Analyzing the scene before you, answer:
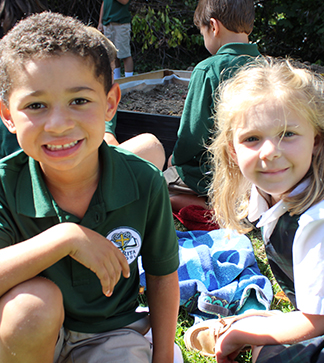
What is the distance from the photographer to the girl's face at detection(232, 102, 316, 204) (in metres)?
1.29

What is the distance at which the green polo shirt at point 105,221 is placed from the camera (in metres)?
1.20

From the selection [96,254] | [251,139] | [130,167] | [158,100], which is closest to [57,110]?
[130,167]

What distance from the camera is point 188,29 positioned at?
25.9 ft

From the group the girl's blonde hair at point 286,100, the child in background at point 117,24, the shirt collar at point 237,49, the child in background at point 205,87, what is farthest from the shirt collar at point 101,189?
the child in background at point 117,24

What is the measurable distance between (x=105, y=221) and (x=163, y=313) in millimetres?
422

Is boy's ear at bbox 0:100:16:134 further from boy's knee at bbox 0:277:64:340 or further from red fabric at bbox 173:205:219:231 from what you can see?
red fabric at bbox 173:205:219:231

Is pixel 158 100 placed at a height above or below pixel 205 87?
below

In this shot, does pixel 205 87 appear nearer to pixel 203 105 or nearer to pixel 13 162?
pixel 203 105

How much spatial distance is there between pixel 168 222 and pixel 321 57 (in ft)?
25.9

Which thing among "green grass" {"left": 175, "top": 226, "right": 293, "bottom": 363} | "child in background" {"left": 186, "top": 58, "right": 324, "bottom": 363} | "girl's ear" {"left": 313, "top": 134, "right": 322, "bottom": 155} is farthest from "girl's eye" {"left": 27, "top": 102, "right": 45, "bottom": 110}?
"green grass" {"left": 175, "top": 226, "right": 293, "bottom": 363}

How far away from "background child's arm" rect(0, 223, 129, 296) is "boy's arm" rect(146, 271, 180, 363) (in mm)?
322

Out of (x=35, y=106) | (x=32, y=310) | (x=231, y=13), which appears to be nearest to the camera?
(x=32, y=310)

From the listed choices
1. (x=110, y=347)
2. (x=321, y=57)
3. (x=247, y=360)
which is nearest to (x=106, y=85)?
(x=110, y=347)

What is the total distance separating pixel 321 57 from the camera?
7918 millimetres
